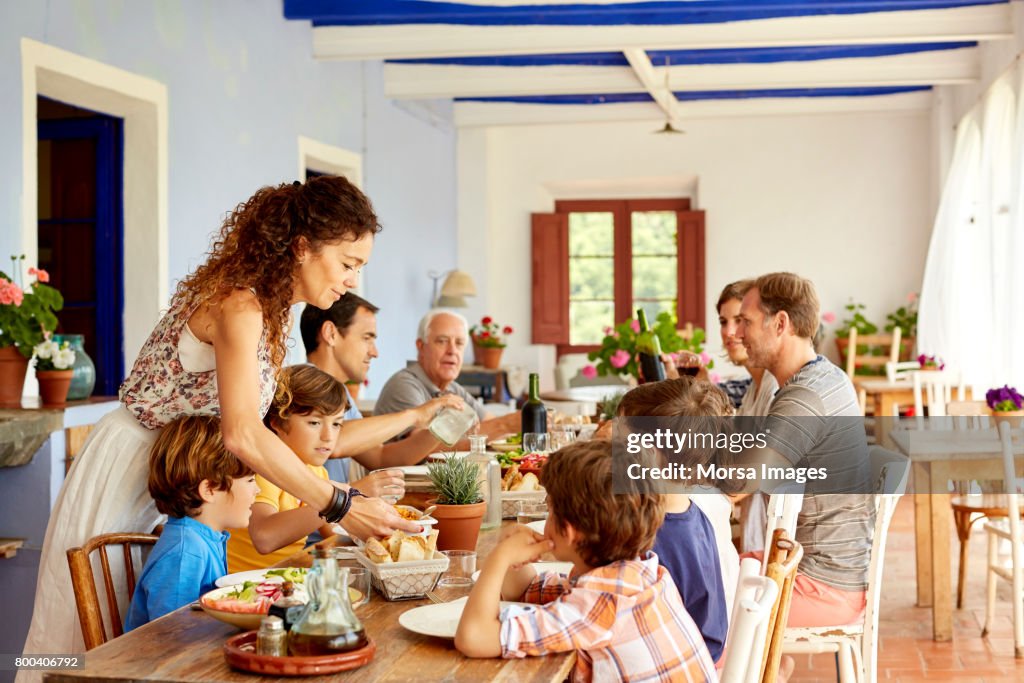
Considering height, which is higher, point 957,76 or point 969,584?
point 957,76

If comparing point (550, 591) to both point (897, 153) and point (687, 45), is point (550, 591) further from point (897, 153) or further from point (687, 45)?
point (897, 153)

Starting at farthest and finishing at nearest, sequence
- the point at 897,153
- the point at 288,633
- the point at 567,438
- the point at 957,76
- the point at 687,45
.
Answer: the point at 897,153, the point at 957,76, the point at 687,45, the point at 567,438, the point at 288,633

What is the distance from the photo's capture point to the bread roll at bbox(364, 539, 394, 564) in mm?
1877

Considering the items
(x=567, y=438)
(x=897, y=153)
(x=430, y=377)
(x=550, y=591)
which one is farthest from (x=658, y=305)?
(x=550, y=591)

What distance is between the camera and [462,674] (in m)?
1.52

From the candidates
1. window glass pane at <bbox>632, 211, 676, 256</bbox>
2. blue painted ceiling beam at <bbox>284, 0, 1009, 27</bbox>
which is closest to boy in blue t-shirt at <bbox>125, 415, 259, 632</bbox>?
blue painted ceiling beam at <bbox>284, 0, 1009, 27</bbox>

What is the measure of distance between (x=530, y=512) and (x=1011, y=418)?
9.02 ft

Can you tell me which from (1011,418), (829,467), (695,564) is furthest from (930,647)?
(695,564)

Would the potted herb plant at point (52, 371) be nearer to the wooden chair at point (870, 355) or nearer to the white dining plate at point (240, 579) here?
the white dining plate at point (240, 579)

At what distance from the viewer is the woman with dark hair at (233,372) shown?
200 centimetres

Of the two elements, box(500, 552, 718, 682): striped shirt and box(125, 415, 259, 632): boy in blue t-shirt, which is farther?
box(125, 415, 259, 632): boy in blue t-shirt

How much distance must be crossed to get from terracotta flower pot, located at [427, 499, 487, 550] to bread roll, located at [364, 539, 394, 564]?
289 millimetres

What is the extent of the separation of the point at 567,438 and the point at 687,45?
4.42 metres

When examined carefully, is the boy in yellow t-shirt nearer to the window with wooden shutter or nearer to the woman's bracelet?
the woman's bracelet
